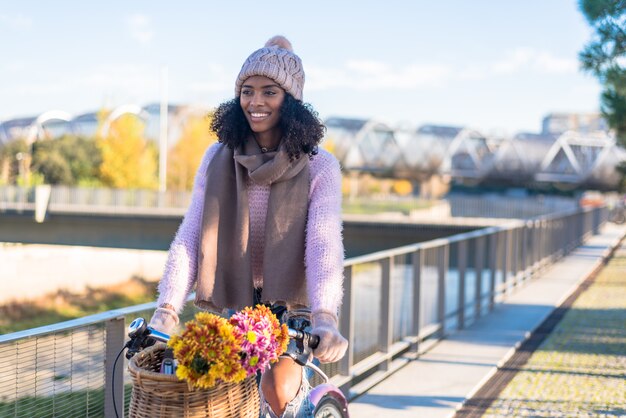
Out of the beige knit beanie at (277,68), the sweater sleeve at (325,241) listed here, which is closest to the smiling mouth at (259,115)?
the beige knit beanie at (277,68)

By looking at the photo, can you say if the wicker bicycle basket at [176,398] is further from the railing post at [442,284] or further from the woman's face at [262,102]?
the railing post at [442,284]

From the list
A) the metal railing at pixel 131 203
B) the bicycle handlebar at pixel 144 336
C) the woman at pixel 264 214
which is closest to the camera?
the bicycle handlebar at pixel 144 336

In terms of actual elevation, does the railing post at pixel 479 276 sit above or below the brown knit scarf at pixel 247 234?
below

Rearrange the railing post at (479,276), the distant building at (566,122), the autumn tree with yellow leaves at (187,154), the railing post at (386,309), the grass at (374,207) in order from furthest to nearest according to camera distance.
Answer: the distant building at (566,122) → the autumn tree with yellow leaves at (187,154) → the grass at (374,207) → the railing post at (479,276) → the railing post at (386,309)

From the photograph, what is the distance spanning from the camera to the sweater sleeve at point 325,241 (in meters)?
2.74

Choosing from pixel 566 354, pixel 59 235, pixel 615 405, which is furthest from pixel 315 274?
pixel 59 235

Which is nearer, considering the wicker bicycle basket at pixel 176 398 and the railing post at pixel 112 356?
the wicker bicycle basket at pixel 176 398

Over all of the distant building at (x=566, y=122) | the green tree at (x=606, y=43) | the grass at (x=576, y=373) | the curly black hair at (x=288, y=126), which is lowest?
the grass at (x=576, y=373)

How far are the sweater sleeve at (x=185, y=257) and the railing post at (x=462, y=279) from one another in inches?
250

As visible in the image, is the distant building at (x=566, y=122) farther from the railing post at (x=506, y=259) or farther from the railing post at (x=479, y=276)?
the railing post at (x=479, y=276)

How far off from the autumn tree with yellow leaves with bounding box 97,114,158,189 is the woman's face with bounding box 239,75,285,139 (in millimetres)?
48298

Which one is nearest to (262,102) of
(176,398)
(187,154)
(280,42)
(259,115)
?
(259,115)

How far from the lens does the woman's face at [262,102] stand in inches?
116

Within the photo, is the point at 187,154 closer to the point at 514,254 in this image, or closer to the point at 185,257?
the point at 514,254
